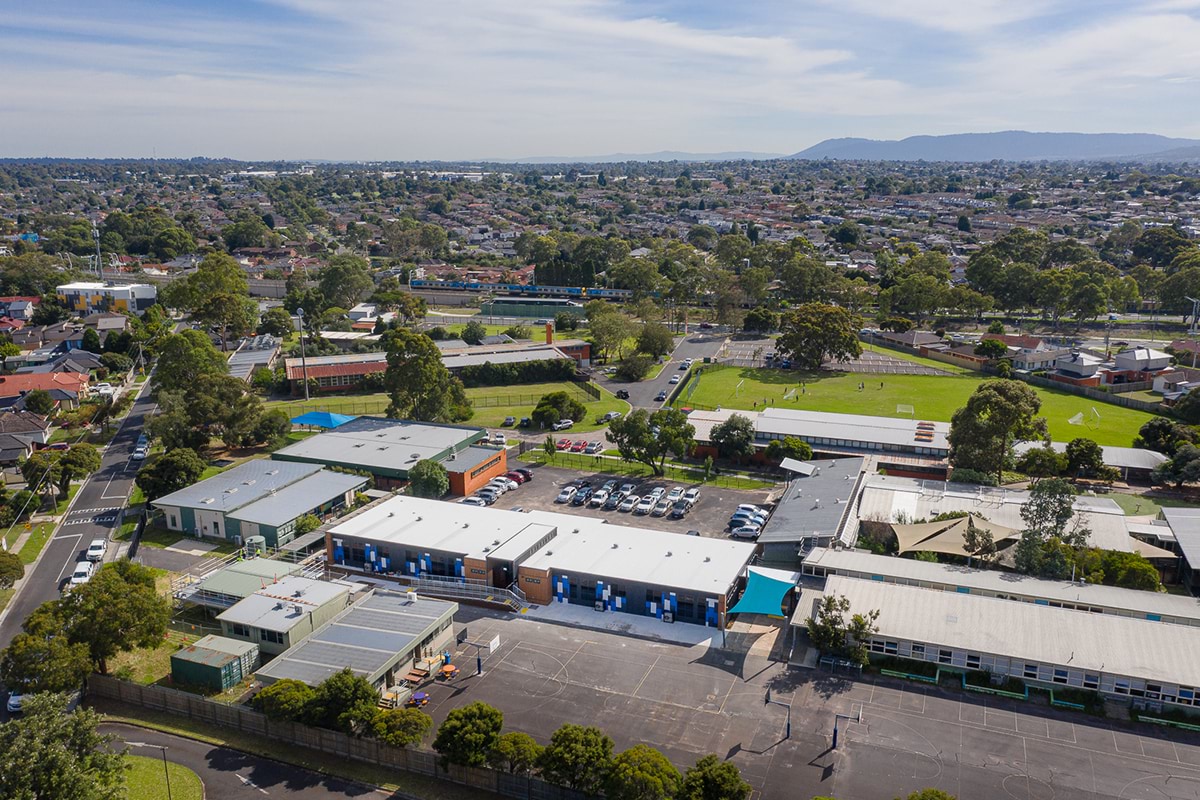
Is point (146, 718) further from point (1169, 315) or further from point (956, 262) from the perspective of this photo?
point (956, 262)

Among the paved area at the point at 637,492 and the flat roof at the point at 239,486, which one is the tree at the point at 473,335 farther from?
the flat roof at the point at 239,486

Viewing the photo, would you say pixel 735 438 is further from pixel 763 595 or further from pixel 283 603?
→ pixel 283 603

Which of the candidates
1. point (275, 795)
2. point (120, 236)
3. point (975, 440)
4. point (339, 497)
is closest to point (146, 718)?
point (275, 795)

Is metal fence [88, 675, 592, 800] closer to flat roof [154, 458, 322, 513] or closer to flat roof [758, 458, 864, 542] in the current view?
flat roof [154, 458, 322, 513]

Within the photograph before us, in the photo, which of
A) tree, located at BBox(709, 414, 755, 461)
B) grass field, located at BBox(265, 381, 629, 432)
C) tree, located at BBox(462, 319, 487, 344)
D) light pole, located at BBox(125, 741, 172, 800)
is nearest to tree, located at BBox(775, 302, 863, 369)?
grass field, located at BBox(265, 381, 629, 432)

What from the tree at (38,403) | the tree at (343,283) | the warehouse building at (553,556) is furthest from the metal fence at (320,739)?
the tree at (343,283)

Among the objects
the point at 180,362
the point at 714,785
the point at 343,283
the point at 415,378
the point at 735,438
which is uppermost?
the point at 343,283

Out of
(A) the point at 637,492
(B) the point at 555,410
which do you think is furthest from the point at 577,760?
(B) the point at 555,410
